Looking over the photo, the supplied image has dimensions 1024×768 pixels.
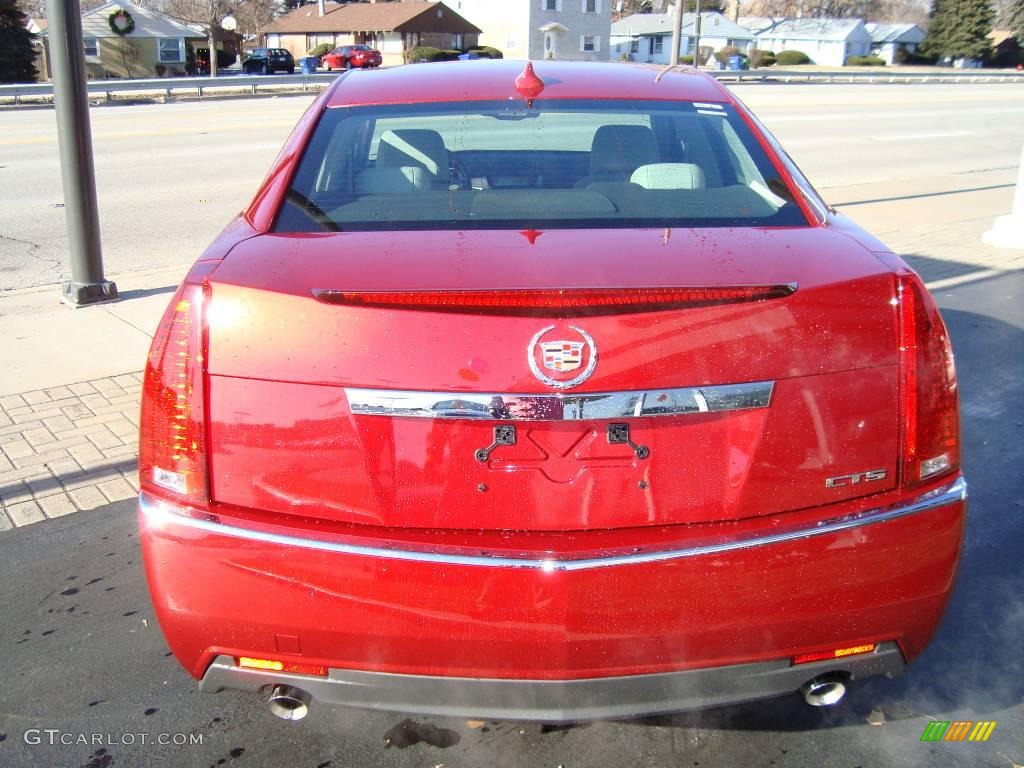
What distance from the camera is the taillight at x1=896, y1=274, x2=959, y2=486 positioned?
2307mm

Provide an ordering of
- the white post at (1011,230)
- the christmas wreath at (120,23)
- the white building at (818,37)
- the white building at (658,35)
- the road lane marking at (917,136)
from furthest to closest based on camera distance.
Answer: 1. the white building at (818,37)
2. the white building at (658,35)
3. the christmas wreath at (120,23)
4. the road lane marking at (917,136)
5. the white post at (1011,230)

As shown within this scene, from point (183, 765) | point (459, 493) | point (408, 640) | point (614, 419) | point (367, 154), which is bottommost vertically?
point (183, 765)

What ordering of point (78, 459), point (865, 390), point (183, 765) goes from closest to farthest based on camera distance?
1. point (865, 390)
2. point (183, 765)
3. point (78, 459)

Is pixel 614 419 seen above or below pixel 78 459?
above

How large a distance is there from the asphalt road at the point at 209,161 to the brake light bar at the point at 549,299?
22.7 feet

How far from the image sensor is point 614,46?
91188 millimetres

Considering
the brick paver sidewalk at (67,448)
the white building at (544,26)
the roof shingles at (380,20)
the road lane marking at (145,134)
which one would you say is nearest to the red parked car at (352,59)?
the white building at (544,26)

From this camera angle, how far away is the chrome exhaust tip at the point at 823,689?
7.84 ft

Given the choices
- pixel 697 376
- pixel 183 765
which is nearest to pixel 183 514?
pixel 183 765

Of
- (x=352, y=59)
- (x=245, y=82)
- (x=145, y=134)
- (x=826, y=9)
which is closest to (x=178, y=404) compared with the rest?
(x=145, y=134)

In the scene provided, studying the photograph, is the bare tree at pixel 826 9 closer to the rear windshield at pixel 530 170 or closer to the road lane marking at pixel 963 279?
the road lane marking at pixel 963 279

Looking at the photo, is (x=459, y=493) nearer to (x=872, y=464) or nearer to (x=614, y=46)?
(x=872, y=464)

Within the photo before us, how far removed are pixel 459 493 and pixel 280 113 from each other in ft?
80.0

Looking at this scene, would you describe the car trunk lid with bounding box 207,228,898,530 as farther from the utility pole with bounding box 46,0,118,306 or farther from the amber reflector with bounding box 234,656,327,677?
the utility pole with bounding box 46,0,118,306
